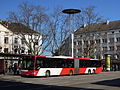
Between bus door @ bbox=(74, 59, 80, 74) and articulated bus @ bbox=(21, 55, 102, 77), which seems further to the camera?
bus door @ bbox=(74, 59, 80, 74)

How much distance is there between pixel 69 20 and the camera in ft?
152

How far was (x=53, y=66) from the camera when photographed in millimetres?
30703

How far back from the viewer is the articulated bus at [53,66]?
28047mm

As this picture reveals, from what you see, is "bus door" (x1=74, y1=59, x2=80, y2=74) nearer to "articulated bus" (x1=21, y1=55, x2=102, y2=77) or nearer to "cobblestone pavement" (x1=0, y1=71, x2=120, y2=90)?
"articulated bus" (x1=21, y1=55, x2=102, y2=77)

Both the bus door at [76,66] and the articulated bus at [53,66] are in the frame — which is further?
the bus door at [76,66]

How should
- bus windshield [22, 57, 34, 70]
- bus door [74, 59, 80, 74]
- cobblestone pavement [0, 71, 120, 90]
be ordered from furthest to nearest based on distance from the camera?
bus door [74, 59, 80, 74] < bus windshield [22, 57, 34, 70] < cobblestone pavement [0, 71, 120, 90]

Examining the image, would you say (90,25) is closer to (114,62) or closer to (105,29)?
(114,62)

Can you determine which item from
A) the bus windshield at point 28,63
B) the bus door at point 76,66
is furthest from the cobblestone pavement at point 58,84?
the bus door at point 76,66

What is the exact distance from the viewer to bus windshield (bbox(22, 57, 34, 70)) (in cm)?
2798

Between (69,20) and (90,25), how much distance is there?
22.1ft

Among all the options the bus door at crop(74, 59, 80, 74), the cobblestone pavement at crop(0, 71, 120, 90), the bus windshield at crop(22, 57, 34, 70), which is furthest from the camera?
the bus door at crop(74, 59, 80, 74)

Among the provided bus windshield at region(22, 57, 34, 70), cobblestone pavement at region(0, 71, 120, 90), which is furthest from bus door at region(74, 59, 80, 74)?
cobblestone pavement at region(0, 71, 120, 90)

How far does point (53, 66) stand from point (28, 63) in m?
3.81

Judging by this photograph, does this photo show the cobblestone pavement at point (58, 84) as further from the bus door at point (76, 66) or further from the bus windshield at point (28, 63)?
the bus door at point (76, 66)
